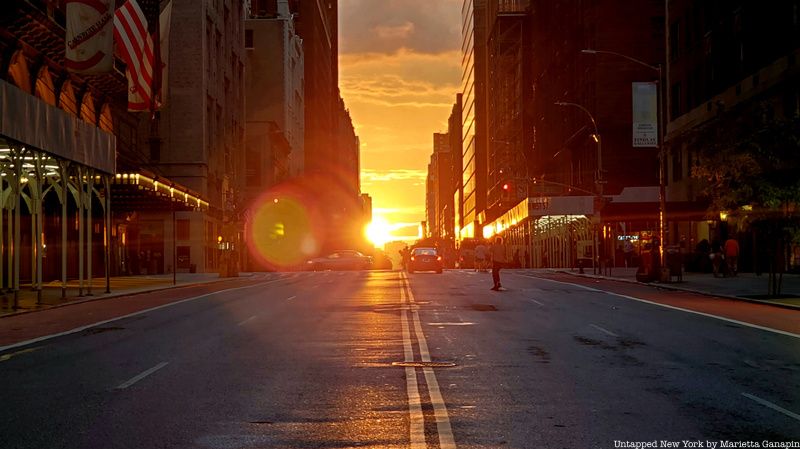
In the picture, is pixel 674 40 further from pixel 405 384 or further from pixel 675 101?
pixel 405 384

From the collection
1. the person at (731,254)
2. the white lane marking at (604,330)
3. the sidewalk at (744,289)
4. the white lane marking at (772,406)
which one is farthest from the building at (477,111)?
the white lane marking at (772,406)

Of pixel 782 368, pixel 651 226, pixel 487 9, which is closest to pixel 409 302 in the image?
pixel 782 368

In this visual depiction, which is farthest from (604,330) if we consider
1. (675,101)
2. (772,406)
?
(675,101)

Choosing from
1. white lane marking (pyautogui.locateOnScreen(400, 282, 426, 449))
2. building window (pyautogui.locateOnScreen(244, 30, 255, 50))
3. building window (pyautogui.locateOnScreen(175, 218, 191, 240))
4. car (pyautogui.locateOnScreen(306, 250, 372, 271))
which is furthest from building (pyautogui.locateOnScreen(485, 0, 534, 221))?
white lane marking (pyautogui.locateOnScreen(400, 282, 426, 449))

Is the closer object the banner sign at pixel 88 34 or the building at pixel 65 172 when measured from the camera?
the building at pixel 65 172

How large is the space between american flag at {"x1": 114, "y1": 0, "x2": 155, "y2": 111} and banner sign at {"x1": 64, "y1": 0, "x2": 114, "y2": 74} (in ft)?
7.13

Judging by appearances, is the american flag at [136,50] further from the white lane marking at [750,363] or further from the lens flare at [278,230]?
the lens flare at [278,230]

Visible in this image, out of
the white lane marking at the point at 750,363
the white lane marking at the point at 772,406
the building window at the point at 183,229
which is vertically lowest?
the white lane marking at the point at 750,363

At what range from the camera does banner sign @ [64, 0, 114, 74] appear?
115ft

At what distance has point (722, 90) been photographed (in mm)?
48438

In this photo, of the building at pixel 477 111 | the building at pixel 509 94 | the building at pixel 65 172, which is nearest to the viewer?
the building at pixel 65 172

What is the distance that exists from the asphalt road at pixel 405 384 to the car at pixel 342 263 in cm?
5249

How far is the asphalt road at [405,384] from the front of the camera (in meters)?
7.66

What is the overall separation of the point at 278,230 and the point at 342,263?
96.8 ft
